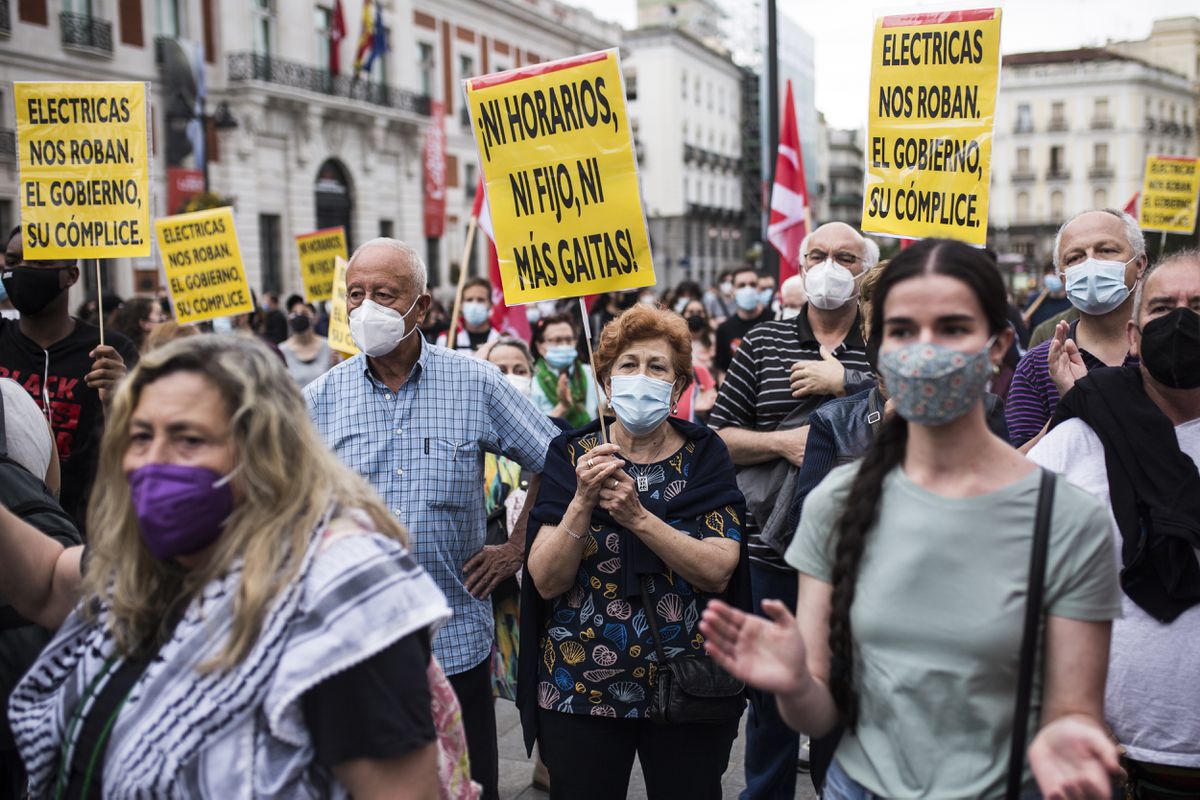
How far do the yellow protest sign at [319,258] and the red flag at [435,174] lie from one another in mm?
24903

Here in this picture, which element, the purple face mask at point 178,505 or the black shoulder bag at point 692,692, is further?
the black shoulder bag at point 692,692

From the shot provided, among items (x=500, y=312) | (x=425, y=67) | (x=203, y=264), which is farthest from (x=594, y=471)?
(x=425, y=67)

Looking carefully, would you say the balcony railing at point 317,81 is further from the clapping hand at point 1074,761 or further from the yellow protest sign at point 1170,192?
the clapping hand at point 1074,761

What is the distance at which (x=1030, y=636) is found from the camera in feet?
6.51

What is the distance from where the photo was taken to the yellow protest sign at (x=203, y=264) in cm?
807

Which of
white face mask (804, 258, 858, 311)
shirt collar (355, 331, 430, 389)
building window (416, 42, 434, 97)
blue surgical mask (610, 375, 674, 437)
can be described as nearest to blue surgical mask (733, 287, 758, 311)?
white face mask (804, 258, 858, 311)

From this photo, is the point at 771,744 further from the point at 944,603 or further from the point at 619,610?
the point at 944,603

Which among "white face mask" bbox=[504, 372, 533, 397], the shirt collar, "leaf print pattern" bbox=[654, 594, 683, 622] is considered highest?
the shirt collar

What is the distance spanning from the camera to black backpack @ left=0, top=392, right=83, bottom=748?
2.59m

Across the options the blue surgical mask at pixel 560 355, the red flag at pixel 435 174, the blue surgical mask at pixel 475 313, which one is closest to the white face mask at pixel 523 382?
the blue surgical mask at pixel 560 355

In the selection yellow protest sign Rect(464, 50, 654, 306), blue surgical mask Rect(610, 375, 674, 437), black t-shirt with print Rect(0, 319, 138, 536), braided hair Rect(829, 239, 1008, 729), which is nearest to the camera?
braided hair Rect(829, 239, 1008, 729)

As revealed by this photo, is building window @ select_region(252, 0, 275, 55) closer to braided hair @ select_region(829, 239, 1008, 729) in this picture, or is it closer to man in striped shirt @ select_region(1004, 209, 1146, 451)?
man in striped shirt @ select_region(1004, 209, 1146, 451)

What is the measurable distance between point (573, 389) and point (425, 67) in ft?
113

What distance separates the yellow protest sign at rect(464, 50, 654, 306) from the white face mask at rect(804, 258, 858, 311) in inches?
34.5
